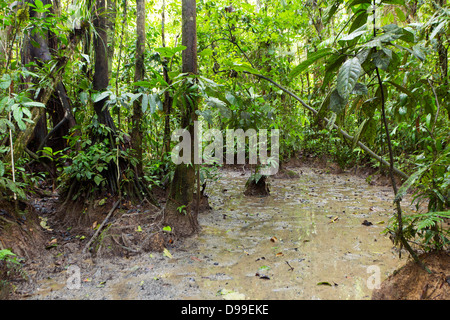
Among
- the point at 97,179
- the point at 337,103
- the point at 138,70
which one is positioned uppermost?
the point at 138,70

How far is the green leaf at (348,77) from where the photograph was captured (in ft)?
4.58

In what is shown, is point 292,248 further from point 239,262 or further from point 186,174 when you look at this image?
point 186,174

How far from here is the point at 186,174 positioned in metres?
3.34

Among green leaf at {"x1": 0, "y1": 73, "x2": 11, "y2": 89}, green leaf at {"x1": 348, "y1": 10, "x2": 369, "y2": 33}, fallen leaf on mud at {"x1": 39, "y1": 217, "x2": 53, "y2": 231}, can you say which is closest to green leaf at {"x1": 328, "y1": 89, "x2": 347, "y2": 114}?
green leaf at {"x1": 348, "y1": 10, "x2": 369, "y2": 33}

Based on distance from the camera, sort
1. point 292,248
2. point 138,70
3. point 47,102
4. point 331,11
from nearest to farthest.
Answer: point 331,11
point 292,248
point 138,70
point 47,102

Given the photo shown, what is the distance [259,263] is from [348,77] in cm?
186

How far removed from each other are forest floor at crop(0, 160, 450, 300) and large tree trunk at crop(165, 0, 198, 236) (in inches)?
7.4

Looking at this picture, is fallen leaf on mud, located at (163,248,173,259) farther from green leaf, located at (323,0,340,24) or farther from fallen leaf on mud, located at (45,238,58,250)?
green leaf, located at (323,0,340,24)

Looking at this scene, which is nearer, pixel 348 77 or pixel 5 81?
pixel 348 77

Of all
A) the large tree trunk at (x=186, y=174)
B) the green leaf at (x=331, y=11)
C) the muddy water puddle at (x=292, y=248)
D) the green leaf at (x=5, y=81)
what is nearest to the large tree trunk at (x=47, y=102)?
the green leaf at (x=5, y=81)

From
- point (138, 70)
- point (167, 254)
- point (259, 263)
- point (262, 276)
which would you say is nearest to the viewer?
point (262, 276)

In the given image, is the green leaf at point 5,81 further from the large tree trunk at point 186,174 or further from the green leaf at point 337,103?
the green leaf at point 337,103

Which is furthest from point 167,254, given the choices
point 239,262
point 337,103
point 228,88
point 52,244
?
point 337,103
